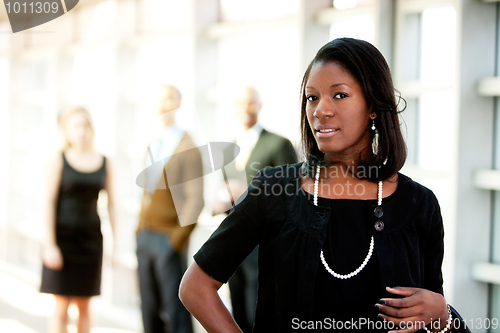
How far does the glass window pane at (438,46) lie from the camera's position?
2.16 meters

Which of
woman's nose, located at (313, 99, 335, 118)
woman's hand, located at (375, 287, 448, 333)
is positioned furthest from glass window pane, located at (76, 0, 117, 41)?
woman's hand, located at (375, 287, 448, 333)

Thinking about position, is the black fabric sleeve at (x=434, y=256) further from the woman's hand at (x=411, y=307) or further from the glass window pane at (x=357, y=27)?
the glass window pane at (x=357, y=27)

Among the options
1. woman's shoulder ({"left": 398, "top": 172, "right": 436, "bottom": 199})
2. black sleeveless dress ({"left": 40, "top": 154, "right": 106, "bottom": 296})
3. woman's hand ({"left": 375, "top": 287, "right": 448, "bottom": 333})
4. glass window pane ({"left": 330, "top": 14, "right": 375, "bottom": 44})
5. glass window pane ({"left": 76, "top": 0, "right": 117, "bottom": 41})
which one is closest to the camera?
woman's hand ({"left": 375, "top": 287, "right": 448, "bottom": 333})

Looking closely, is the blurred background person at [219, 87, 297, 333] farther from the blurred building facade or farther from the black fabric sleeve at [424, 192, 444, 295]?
the black fabric sleeve at [424, 192, 444, 295]

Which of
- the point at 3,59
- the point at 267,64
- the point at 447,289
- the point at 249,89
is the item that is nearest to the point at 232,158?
the point at 249,89

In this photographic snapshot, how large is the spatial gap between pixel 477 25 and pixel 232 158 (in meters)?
1.36

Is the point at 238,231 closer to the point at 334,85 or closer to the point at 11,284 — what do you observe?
the point at 334,85

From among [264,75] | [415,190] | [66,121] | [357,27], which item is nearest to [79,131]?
[66,121]

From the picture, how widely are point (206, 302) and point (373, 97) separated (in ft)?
1.66

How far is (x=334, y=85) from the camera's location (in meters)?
0.93

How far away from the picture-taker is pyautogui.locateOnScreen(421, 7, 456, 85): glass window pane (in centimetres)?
216

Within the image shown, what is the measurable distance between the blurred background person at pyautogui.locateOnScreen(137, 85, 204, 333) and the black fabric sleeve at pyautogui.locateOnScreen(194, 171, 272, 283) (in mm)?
1713

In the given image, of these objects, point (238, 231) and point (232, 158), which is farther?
point (232, 158)

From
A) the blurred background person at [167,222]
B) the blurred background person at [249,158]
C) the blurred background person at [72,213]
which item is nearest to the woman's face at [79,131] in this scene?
the blurred background person at [72,213]
